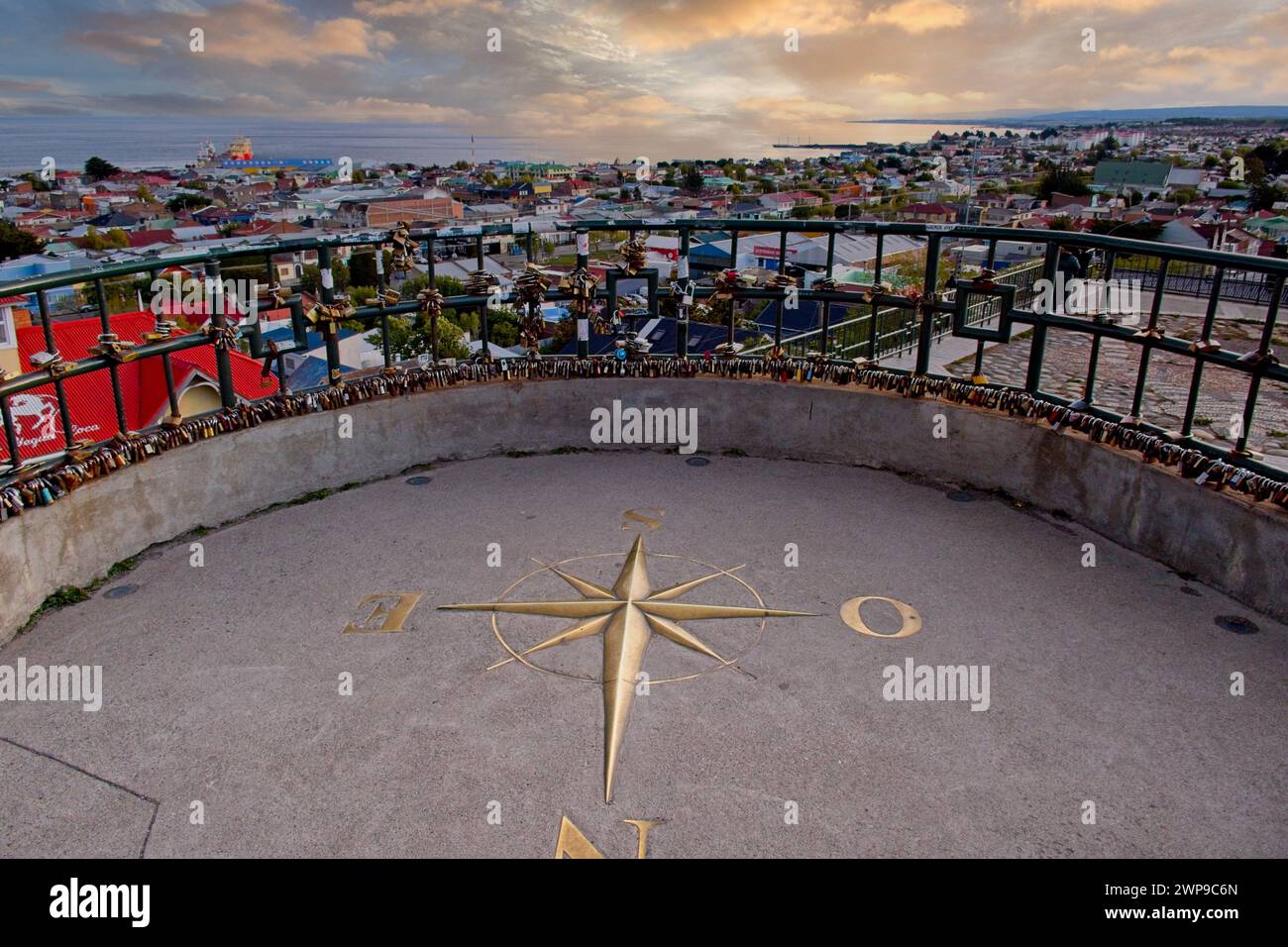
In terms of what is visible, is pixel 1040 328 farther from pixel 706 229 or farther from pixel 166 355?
pixel 166 355

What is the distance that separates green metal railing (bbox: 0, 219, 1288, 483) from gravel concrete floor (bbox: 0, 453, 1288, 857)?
100cm

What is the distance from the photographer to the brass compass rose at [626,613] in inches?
170

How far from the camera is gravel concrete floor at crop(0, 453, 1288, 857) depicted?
324 cm

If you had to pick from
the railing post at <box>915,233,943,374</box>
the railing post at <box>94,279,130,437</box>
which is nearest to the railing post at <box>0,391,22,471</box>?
the railing post at <box>94,279,130,437</box>

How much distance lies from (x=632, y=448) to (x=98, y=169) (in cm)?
17979

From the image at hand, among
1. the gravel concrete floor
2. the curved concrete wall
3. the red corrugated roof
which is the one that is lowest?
the red corrugated roof

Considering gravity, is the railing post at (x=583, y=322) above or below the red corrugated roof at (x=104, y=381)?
above

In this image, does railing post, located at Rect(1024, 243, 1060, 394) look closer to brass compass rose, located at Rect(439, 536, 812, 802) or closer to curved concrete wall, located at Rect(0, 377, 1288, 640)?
curved concrete wall, located at Rect(0, 377, 1288, 640)

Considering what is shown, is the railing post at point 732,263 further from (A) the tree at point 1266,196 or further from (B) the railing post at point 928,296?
(A) the tree at point 1266,196

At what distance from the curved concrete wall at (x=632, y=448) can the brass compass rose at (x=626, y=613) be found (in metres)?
2.08

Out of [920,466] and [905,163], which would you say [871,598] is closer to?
[920,466]

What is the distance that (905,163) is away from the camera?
137 meters

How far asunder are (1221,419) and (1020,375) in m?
2.09

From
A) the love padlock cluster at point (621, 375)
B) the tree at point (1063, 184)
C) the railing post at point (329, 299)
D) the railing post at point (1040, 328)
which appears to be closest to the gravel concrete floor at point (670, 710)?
the love padlock cluster at point (621, 375)
